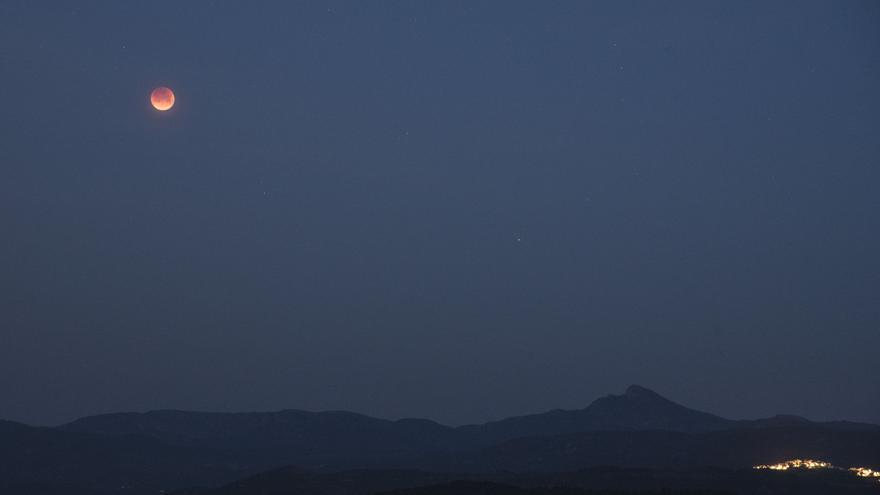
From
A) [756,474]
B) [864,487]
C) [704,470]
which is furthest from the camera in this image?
[704,470]

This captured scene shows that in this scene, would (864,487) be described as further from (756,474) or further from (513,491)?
(513,491)

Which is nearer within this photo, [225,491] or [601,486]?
[601,486]

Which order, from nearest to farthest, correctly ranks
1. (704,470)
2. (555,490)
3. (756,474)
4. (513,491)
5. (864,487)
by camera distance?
(513,491), (555,490), (864,487), (756,474), (704,470)

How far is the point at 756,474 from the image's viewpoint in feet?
578

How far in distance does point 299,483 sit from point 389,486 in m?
18.2

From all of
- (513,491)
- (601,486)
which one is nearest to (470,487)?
(513,491)

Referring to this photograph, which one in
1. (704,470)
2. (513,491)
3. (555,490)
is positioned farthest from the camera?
(704,470)

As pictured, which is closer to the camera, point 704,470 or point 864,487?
point 864,487

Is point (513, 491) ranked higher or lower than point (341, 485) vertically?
lower

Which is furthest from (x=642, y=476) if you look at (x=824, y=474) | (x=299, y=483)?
(x=299, y=483)

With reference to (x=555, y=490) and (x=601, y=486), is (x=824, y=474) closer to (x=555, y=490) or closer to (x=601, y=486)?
(x=601, y=486)

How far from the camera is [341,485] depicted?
7653 inches

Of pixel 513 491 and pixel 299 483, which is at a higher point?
pixel 299 483

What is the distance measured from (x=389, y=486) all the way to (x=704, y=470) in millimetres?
60478
